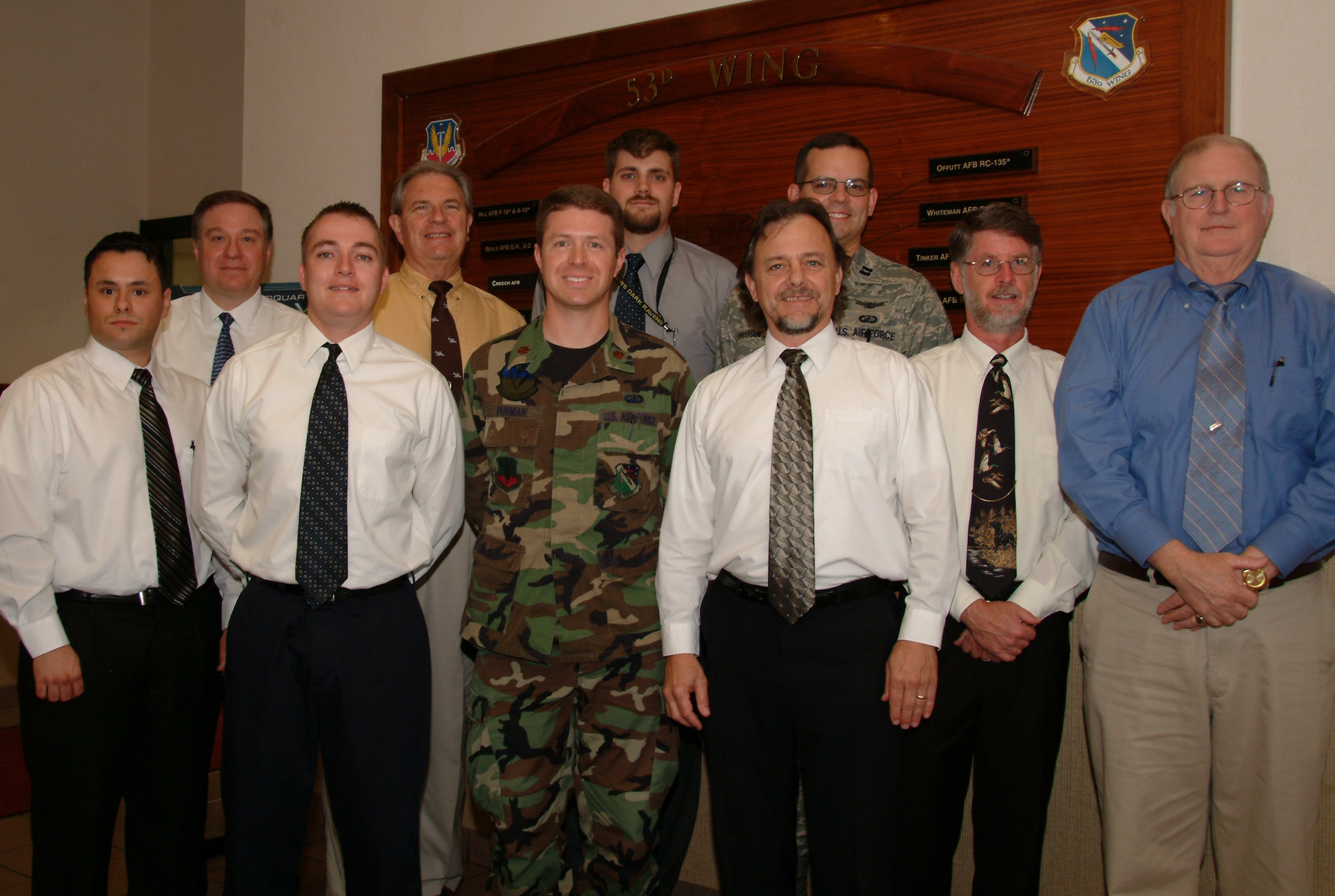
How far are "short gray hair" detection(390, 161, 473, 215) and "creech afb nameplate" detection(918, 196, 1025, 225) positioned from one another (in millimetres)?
1622

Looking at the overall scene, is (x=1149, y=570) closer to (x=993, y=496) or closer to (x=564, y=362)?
(x=993, y=496)

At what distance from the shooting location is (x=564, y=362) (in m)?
2.44

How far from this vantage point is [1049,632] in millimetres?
2264

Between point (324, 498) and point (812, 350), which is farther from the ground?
point (812, 350)

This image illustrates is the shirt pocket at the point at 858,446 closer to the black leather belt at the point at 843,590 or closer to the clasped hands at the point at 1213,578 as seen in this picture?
the black leather belt at the point at 843,590

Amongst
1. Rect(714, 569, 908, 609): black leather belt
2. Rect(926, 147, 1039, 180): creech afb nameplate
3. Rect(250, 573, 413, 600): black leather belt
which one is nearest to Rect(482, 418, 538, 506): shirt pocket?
Rect(250, 573, 413, 600): black leather belt

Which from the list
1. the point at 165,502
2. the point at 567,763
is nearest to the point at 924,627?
the point at 567,763

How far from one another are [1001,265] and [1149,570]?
2.70 feet

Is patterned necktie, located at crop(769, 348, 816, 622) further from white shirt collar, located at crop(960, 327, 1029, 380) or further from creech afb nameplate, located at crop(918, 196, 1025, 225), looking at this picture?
creech afb nameplate, located at crop(918, 196, 1025, 225)

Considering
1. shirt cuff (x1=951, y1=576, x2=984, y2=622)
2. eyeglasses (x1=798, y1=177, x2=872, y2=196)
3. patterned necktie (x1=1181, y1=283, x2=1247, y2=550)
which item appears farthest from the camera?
eyeglasses (x1=798, y1=177, x2=872, y2=196)

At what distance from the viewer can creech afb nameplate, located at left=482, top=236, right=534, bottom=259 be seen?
446 cm

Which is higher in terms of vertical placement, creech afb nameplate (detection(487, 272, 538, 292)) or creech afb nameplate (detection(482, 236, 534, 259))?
creech afb nameplate (detection(482, 236, 534, 259))

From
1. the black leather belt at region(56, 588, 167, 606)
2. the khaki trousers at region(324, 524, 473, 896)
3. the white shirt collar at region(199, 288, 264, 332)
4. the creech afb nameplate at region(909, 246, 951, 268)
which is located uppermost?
the creech afb nameplate at region(909, 246, 951, 268)

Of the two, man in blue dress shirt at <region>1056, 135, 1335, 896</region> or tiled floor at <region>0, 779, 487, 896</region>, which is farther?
tiled floor at <region>0, 779, 487, 896</region>
